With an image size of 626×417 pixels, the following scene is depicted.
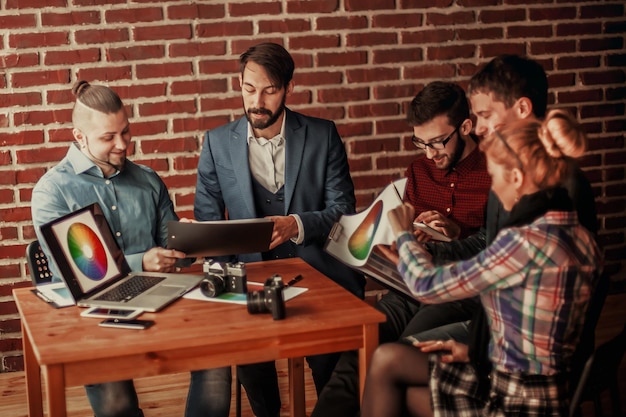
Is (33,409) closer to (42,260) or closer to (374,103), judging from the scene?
(42,260)

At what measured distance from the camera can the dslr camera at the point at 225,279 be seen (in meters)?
2.12

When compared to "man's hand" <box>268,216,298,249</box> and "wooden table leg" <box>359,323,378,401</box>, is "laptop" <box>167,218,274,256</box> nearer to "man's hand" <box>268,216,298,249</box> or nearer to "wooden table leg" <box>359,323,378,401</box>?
"man's hand" <box>268,216,298,249</box>

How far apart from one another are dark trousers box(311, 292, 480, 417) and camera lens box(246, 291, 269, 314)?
500 mm

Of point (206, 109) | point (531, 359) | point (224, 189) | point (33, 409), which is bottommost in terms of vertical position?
point (33, 409)

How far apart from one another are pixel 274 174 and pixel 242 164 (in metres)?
0.13

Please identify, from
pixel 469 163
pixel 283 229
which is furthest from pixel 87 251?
pixel 469 163

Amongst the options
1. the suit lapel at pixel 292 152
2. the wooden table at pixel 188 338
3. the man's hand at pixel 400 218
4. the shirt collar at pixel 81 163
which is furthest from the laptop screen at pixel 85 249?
the man's hand at pixel 400 218

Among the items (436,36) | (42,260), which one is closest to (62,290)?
(42,260)

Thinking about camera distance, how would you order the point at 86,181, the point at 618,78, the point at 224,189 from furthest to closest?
the point at 618,78
the point at 224,189
the point at 86,181

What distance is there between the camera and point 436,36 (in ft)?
11.9

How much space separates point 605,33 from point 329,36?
1.48 m

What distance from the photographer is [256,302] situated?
1.95m

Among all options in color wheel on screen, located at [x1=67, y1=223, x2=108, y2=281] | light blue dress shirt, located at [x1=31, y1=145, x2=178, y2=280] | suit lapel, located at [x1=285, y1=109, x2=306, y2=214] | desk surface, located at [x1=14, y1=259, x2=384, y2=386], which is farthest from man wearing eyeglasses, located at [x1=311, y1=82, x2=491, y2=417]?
color wheel on screen, located at [x1=67, y1=223, x2=108, y2=281]

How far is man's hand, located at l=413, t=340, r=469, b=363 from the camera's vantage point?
1.99m
